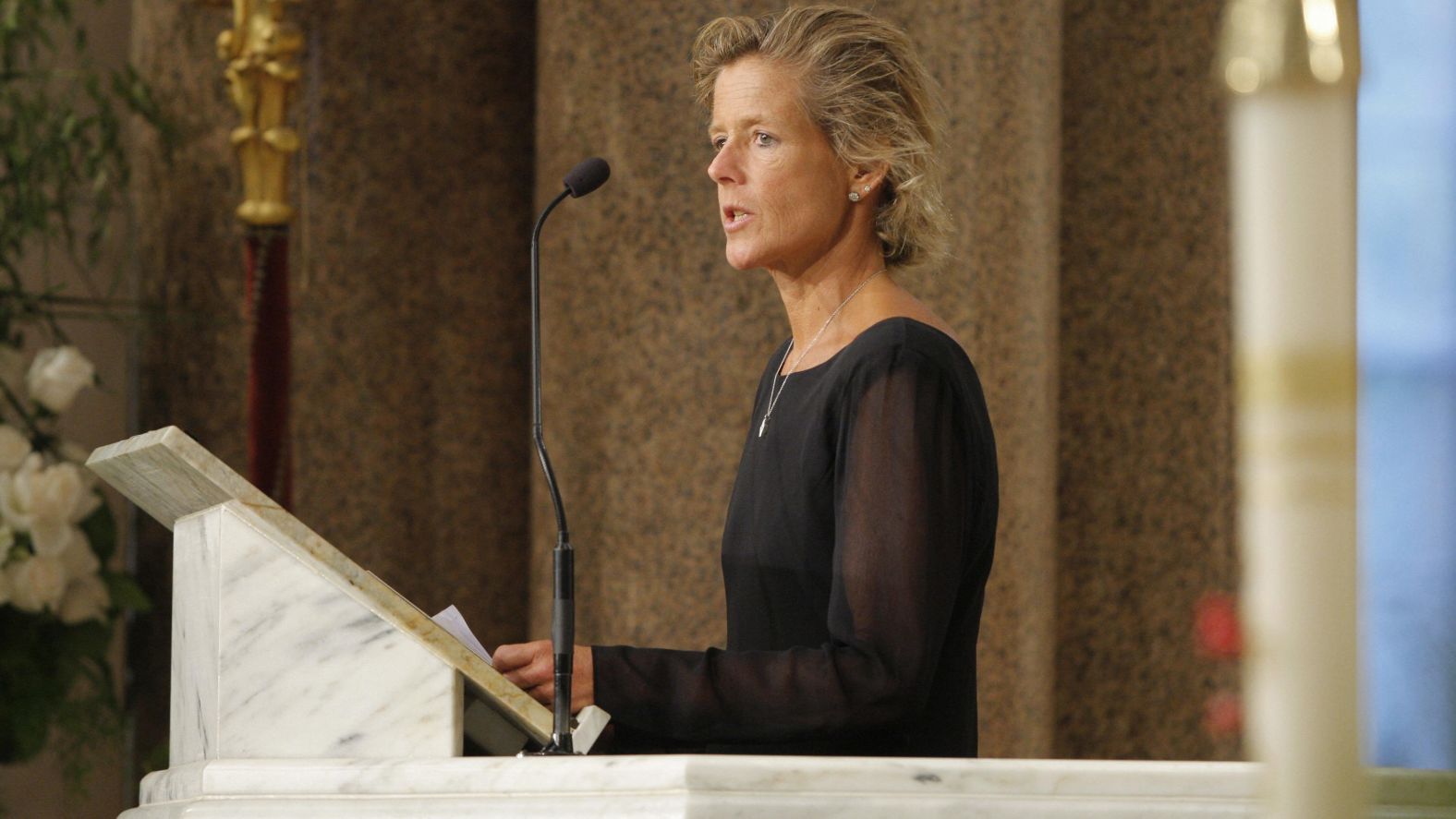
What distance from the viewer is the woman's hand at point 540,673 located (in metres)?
2.12

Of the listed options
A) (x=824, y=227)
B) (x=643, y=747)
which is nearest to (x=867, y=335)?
(x=824, y=227)

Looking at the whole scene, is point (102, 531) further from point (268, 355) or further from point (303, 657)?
point (303, 657)

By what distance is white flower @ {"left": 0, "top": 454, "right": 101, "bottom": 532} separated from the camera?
375cm

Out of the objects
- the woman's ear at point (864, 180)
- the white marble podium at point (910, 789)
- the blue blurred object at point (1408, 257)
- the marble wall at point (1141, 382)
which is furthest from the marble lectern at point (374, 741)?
the marble wall at point (1141, 382)

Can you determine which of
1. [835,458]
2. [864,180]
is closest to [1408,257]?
[864,180]

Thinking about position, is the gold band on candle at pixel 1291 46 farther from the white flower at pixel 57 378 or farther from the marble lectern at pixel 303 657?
the white flower at pixel 57 378

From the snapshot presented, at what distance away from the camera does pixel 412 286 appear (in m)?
4.70

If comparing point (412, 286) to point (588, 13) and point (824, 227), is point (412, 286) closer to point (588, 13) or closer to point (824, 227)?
point (588, 13)

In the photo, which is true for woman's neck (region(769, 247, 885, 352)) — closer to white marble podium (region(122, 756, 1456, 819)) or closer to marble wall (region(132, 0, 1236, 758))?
white marble podium (region(122, 756, 1456, 819))

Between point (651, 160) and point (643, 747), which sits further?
point (651, 160)

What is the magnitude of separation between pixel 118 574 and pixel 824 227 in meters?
2.18

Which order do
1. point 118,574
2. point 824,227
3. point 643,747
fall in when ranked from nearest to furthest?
point 643,747, point 824,227, point 118,574

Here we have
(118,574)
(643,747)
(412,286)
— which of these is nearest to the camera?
(643,747)

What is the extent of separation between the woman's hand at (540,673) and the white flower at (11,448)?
2.04 metres
